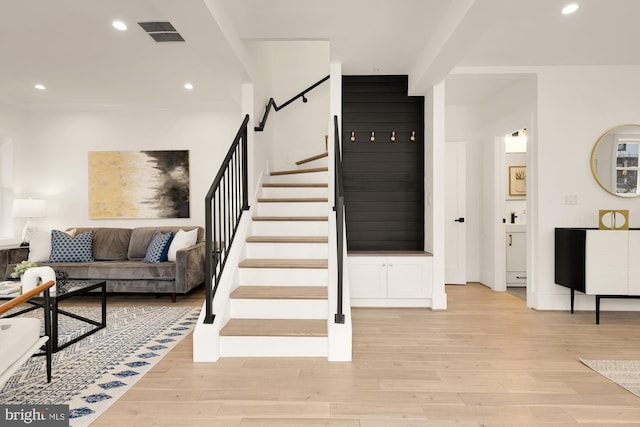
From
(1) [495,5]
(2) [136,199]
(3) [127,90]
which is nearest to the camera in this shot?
(1) [495,5]

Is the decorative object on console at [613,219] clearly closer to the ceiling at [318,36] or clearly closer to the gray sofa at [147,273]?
the ceiling at [318,36]

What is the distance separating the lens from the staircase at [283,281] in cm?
293

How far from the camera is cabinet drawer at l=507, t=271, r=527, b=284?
5.98 m

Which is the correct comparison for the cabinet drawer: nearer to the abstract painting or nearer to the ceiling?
the ceiling

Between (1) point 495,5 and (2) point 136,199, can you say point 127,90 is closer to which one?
(2) point 136,199

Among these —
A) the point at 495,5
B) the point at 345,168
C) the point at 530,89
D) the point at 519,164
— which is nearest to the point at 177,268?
the point at 345,168

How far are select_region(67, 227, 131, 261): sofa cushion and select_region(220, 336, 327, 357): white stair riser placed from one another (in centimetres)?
349

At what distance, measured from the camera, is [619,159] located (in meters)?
4.44

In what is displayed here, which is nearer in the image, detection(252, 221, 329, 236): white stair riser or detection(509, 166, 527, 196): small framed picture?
detection(252, 221, 329, 236): white stair riser

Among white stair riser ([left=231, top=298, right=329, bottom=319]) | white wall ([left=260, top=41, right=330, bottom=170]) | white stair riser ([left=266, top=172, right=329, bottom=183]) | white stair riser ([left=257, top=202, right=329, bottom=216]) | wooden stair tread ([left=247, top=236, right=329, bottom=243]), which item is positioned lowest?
white stair riser ([left=231, top=298, right=329, bottom=319])

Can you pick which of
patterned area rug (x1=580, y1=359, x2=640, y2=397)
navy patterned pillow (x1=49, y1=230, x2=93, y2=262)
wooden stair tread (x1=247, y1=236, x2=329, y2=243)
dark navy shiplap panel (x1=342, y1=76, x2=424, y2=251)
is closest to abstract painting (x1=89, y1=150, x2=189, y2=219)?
navy patterned pillow (x1=49, y1=230, x2=93, y2=262)

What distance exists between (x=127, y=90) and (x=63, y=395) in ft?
15.1

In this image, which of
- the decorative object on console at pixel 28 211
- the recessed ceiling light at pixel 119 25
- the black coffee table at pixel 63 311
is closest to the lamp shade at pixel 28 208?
the decorative object on console at pixel 28 211

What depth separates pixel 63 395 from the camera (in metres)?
2.34
